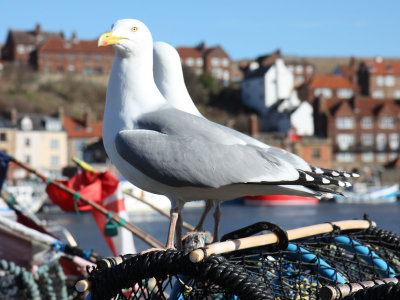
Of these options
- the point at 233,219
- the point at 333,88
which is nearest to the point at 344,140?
the point at 333,88

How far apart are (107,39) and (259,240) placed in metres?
1.45

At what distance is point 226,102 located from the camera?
9456 cm

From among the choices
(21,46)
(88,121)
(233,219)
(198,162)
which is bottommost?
(233,219)

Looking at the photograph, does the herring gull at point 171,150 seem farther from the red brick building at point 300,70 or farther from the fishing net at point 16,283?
the red brick building at point 300,70

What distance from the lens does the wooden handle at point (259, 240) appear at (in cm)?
316

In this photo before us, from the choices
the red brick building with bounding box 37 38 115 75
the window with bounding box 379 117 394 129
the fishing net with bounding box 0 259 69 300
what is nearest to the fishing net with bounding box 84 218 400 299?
the fishing net with bounding box 0 259 69 300

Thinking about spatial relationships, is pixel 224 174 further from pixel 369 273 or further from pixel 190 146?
pixel 369 273

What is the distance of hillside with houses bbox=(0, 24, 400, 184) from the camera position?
7294 centimetres

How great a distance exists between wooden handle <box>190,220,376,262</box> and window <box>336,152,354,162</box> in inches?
2839

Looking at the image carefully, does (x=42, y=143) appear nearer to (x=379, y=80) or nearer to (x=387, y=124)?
(x=387, y=124)

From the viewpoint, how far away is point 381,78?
9425 centimetres

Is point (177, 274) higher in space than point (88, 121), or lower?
higher

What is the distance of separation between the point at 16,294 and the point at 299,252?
394cm

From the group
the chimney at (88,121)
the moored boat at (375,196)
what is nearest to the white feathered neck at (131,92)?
the moored boat at (375,196)
